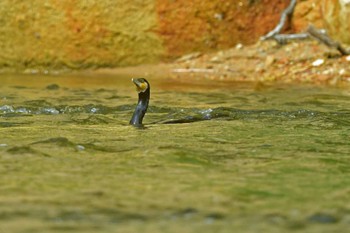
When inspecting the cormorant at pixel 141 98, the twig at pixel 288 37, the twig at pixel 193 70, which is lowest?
the twig at pixel 193 70

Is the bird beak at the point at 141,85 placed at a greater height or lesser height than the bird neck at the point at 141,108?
greater

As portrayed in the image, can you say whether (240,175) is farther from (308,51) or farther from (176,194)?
(308,51)

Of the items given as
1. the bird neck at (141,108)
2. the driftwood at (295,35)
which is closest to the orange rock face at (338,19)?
the driftwood at (295,35)

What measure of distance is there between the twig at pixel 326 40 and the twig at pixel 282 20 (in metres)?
0.93

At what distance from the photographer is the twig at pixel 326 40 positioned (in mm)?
8930

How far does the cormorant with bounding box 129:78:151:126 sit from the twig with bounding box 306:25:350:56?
14.6ft

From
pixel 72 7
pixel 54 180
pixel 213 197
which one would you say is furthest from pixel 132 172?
pixel 72 7

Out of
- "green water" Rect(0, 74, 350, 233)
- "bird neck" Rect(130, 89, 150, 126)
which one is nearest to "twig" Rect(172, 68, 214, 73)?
"green water" Rect(0, 74, 350, 233)

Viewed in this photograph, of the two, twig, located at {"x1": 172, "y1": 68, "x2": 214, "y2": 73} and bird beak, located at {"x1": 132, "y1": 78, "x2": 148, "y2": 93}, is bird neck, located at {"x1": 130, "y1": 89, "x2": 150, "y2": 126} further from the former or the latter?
twig, located at {"x1": 172, "y1": 68, "x2": 214, "y2": 73}

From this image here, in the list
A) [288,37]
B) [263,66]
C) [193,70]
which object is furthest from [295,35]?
[193,70]

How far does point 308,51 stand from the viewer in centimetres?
941

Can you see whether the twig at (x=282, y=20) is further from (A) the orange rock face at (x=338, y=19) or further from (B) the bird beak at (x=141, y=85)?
(B) the bird beak at (x=141, y=85)

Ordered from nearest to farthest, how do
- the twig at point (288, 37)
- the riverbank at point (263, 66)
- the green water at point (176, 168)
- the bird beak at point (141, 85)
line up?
1. the green water at point (176, 168)
2. the bird beak at point (141, 85)
3. the riverbank at point (263, 66)
4. the twig at point (288, 37)

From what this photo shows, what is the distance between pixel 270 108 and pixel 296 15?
15.2ft
